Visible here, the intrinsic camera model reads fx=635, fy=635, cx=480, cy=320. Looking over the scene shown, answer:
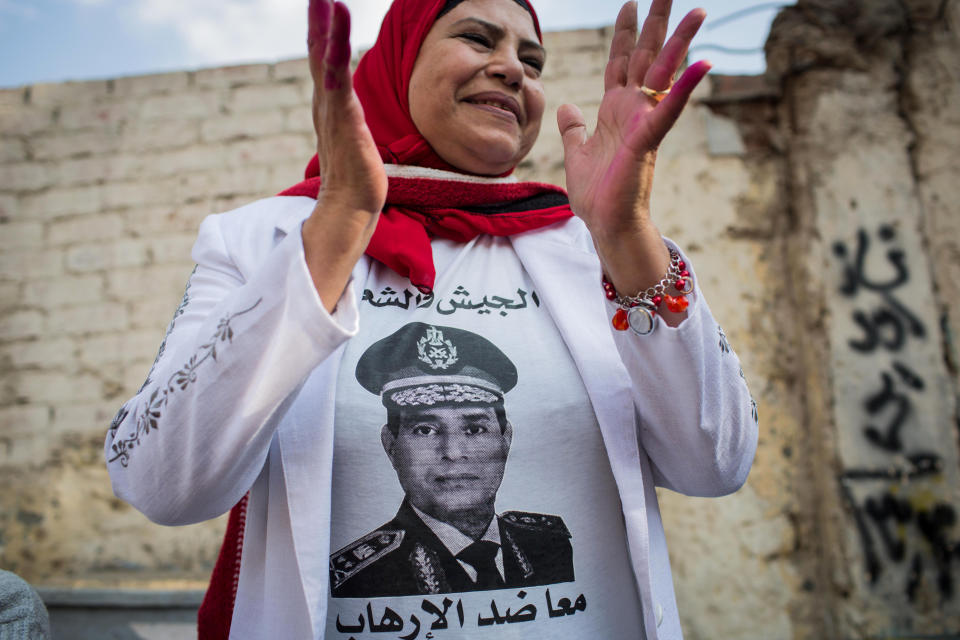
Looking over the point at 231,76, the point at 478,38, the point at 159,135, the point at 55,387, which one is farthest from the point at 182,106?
the point at 478,38

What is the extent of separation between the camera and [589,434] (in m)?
1.20

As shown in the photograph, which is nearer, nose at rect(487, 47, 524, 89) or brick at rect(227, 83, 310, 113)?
nose at rect(487, 47, 524, 89)

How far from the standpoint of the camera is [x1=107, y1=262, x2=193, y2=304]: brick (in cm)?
340

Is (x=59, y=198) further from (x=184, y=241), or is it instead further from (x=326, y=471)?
(x=326, y=471)

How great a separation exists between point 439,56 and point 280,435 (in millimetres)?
989

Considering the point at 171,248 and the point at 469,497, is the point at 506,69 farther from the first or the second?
the point at 171,248

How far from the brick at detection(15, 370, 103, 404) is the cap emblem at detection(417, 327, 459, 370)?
283 cm

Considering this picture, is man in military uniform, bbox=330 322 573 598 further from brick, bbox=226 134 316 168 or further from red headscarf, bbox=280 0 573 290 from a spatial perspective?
brick, bbox=226 134 316 168

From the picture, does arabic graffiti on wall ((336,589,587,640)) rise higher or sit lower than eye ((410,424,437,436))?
lower

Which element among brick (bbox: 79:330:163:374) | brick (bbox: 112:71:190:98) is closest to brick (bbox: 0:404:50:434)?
brick (bbox: 79:330:163:374)

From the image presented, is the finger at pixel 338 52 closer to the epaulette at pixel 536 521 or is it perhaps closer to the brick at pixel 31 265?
the epaulette at pixel 536 521

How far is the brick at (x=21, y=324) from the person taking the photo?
11.3 feet

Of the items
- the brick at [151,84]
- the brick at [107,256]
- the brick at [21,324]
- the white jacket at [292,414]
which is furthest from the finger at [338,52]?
the brick at [21,324]

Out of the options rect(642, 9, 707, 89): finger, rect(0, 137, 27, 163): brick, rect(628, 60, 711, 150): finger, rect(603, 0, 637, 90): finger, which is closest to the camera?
rect(628, 60, 711, 150): finger
